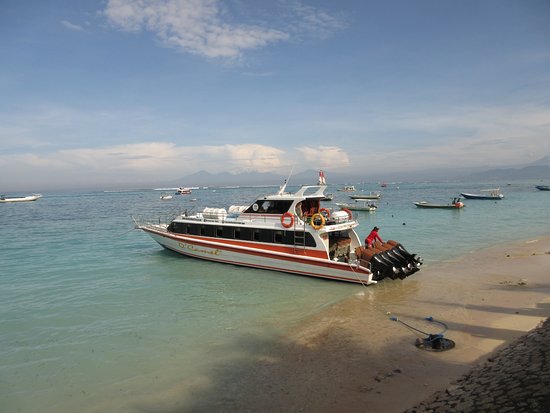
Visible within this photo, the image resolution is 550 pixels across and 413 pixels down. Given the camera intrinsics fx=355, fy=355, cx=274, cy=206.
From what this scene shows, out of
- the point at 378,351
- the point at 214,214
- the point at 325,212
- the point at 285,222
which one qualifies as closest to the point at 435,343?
the point at 378,351

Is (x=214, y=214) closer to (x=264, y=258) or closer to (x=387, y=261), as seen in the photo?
(x=264, y=258)

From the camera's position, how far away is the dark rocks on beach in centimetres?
573

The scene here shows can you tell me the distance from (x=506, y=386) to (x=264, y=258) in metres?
13.4

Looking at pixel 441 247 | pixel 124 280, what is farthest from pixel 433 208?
pixel 124 280

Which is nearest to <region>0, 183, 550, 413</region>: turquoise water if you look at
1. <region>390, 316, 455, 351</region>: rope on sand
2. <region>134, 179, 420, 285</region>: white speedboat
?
<region>134, 179, 420, 285</region>: white speedboat

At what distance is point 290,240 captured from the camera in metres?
18.6

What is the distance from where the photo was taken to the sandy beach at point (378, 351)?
312 inches

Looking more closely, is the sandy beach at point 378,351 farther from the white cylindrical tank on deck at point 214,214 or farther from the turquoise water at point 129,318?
the white cylindrical tank on deck at point 214,214

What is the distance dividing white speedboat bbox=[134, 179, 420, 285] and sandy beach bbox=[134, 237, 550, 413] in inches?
49.7

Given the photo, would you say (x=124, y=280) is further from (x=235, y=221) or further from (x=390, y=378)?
(x=390, y=378)

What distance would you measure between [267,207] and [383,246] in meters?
6.64

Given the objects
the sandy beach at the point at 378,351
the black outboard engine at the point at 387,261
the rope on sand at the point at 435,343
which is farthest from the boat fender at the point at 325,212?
the rope on sand at the point at 435,343

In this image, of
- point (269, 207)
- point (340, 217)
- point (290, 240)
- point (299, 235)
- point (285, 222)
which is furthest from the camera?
point (269, 207)

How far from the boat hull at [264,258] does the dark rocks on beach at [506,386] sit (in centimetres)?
815
